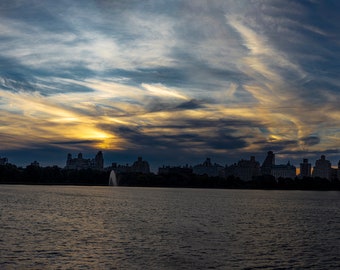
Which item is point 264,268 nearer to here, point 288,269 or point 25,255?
point 288,269

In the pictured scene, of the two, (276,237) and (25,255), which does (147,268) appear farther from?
(276,237)

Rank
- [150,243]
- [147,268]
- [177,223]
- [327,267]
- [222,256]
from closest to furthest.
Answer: [147,268]
[327,267]
[222,256]
[150,243]
[177,223]

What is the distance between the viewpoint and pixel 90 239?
5769 cm

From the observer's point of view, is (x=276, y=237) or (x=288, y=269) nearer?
(x=288, y=269)

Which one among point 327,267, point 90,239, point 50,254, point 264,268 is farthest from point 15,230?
point 327,267

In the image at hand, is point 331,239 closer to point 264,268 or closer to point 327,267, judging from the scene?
point 327,267

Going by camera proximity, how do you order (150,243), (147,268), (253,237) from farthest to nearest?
(253,237), (150,243), (147,268)

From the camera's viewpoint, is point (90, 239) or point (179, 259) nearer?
point (179, 259)

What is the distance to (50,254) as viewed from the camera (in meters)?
46.2

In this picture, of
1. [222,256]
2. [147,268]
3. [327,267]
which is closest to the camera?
[147,268]

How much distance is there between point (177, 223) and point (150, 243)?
25299 millimetres

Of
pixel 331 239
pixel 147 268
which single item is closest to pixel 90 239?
pixel 147 268

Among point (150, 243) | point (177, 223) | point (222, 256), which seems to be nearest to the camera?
point (222, 256)

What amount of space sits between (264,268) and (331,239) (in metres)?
27.4
